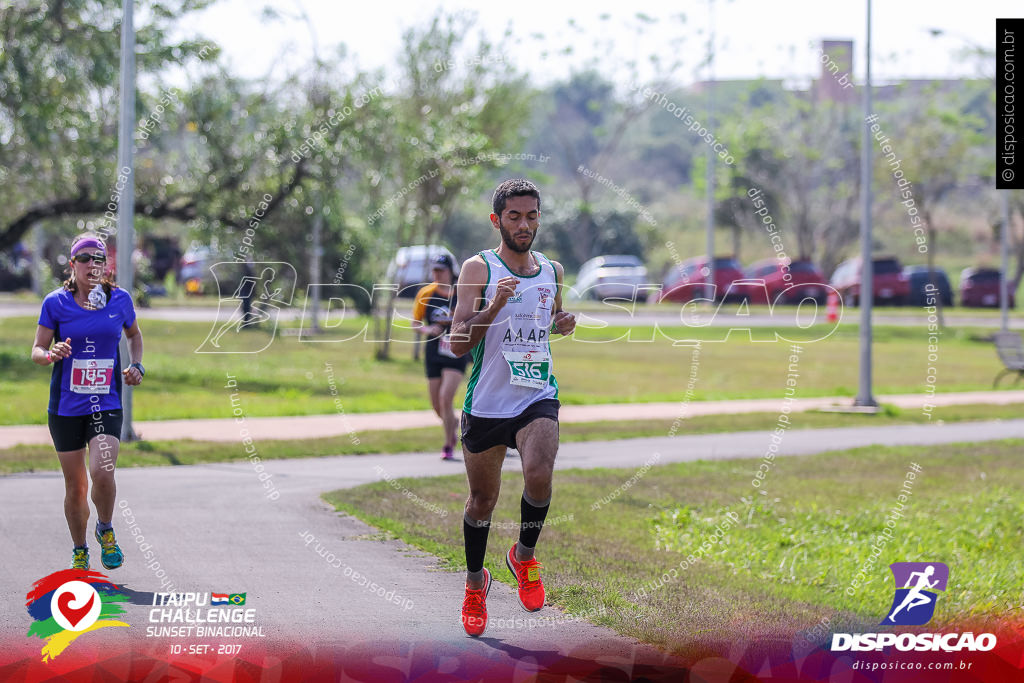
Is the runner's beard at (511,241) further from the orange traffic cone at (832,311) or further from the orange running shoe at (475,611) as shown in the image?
the orange traffic cone at (832,311)

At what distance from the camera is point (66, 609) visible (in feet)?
19.5

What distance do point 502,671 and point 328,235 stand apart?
19.4 m

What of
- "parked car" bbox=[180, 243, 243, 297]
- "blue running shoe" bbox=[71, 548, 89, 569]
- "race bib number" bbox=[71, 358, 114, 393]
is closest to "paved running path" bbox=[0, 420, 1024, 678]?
"blue running shoe" bbox=[71, 548, 89, 569]

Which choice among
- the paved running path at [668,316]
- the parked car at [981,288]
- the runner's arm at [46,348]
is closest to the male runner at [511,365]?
the runner's arm at [46,348]

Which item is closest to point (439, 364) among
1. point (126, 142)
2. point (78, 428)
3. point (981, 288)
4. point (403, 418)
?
point (126, 142)

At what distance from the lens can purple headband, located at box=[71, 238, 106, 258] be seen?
22.3 feet

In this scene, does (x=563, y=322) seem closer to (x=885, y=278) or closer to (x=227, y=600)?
(x=227, y=600)

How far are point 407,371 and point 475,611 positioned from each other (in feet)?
55.0

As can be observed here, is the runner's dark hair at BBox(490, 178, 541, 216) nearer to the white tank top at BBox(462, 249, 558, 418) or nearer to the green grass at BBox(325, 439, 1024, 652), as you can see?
the white tank top at BBox(462, 249, 558, 418)

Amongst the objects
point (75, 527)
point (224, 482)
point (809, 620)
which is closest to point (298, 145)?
point (224, 482)

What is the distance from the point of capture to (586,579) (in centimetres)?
721

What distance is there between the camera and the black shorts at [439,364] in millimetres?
12250

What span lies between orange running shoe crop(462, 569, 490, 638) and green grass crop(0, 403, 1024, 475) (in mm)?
6611

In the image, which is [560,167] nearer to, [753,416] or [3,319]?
[3,319]
